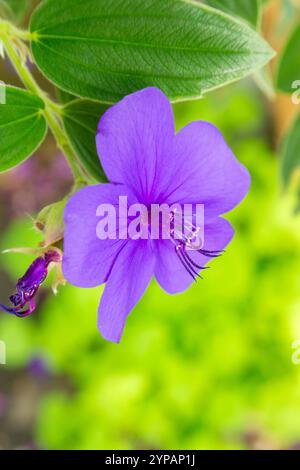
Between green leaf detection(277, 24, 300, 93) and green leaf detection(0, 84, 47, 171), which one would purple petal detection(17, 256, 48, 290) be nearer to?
green leaf detection(0, 84, 47, 171)

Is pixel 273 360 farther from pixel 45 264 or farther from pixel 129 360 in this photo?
pixel 45 264

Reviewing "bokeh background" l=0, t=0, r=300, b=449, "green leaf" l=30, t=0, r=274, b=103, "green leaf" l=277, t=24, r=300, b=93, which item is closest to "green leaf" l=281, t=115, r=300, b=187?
"green leaf" l=277, t=24, r=300, b=93

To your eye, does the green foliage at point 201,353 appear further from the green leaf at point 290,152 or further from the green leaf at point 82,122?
the green leaf at point 82,122

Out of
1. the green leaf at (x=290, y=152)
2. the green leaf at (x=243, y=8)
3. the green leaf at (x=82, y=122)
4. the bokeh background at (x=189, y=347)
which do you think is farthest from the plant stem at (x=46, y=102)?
the bokeh background at (x=189, y=347)

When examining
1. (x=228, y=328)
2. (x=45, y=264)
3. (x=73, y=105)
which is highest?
(x=228, y=328)

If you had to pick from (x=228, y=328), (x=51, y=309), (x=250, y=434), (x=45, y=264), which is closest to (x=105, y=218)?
(x=45, y=264)

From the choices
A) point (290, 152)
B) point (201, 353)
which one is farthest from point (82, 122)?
point (201, 353)

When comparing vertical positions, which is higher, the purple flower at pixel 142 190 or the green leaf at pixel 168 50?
the green leaf at pixel 168 50
